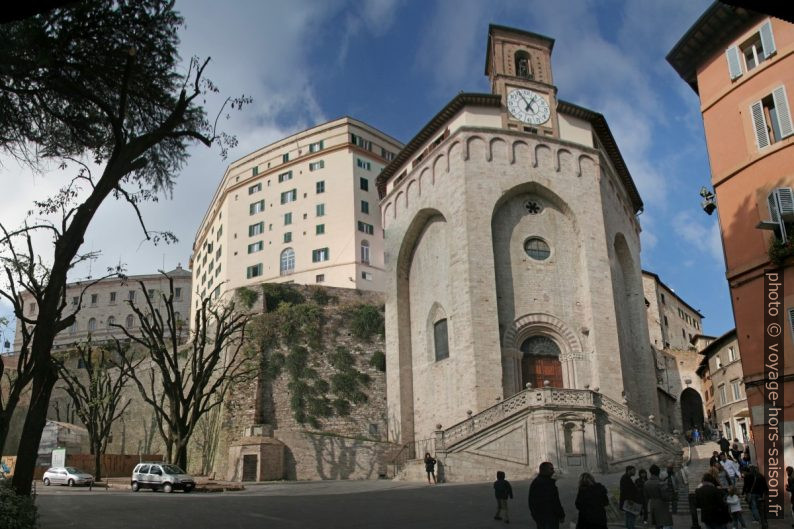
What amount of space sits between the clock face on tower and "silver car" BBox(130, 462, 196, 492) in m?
22.8

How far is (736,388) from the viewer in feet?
124

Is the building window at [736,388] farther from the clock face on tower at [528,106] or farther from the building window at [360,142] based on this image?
the building window at [360,142]

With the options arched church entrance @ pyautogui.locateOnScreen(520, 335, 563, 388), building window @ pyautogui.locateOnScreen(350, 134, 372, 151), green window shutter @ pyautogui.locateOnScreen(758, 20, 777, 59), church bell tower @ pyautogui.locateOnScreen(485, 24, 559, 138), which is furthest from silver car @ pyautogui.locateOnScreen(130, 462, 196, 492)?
building window @ pyautogui.locateOnScreen(350, 134, 372, 151)

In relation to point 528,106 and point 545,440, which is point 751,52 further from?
point 528,106

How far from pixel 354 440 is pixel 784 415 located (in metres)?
22.0

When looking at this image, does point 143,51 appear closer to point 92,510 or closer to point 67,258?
point 67,258

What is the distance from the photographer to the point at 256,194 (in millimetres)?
59500

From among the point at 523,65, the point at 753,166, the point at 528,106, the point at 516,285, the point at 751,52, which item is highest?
the point at 523,65

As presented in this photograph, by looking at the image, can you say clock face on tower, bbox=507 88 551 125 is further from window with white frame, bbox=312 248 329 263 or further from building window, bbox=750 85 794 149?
window with white frame, bbox=312 248 329 263

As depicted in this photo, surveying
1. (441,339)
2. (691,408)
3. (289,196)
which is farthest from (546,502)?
(289,196)

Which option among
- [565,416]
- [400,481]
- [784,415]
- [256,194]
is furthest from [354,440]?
[256,194]

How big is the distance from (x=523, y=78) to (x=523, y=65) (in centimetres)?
224

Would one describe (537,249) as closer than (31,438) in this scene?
No

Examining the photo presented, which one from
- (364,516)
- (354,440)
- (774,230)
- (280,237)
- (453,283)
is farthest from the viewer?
(280,237)
